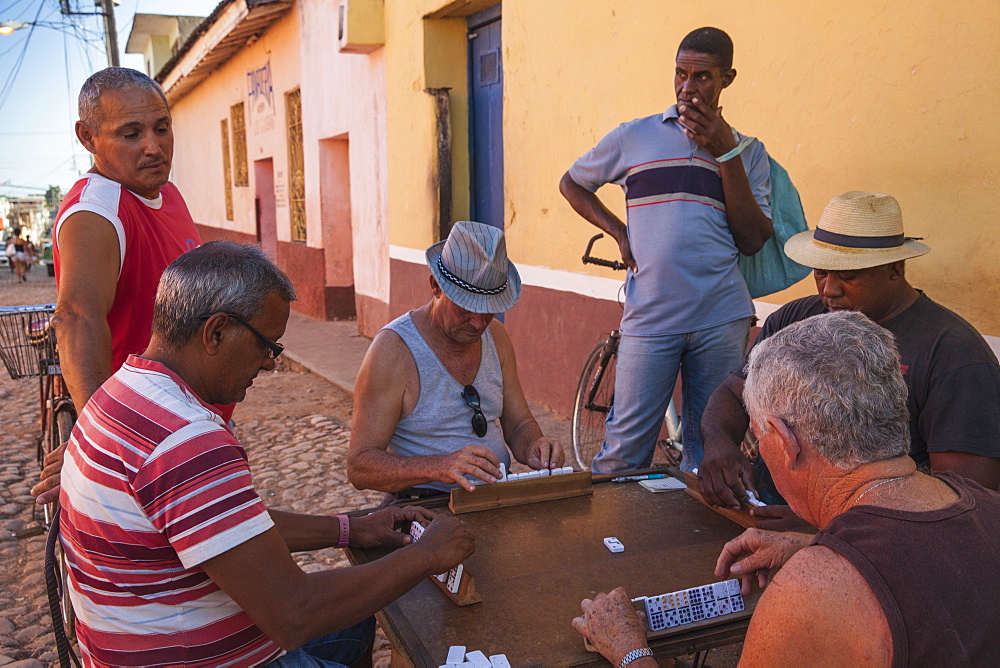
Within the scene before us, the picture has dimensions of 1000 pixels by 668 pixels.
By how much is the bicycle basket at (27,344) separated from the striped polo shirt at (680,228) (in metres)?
3.22

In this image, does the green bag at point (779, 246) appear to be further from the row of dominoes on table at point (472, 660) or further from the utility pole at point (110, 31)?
the utility pole at point (110, 31)

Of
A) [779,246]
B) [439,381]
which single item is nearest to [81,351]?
[439,381]

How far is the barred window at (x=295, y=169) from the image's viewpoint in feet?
41.4

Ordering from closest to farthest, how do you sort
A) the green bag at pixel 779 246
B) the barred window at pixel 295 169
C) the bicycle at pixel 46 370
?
the green bag at pixel 779 246 → the bicycle at pixel 46 370 → the barred window at pixel 295 169

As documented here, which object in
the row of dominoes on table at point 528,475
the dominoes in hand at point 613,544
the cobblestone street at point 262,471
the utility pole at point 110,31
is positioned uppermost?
the utility pole at point 110,31

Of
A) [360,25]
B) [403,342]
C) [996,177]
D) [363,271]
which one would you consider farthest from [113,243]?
[363,271]

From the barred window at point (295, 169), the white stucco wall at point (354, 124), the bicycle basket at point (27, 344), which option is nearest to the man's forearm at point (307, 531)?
the bicycle basket at point (27, 344)

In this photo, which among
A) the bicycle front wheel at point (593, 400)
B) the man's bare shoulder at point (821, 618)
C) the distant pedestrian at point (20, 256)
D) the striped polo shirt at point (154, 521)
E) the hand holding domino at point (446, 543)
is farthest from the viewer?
the distant pedestrian at point (20, 256)

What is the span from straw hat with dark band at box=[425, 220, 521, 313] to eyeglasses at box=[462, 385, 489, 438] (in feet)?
1.08

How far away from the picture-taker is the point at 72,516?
1.62 meters

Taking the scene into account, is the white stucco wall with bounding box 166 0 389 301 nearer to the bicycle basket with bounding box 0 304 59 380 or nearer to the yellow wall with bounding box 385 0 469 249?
the yellow wall with bounding box 385 0 469 249

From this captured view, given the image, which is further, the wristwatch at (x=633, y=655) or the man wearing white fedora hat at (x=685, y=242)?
the man wearing white fedora hat at (x=685, y=242)

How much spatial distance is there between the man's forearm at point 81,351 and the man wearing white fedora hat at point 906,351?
187 cm

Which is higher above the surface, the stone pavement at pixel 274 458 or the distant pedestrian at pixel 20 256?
the distant pedestrian at pixel 20 256
